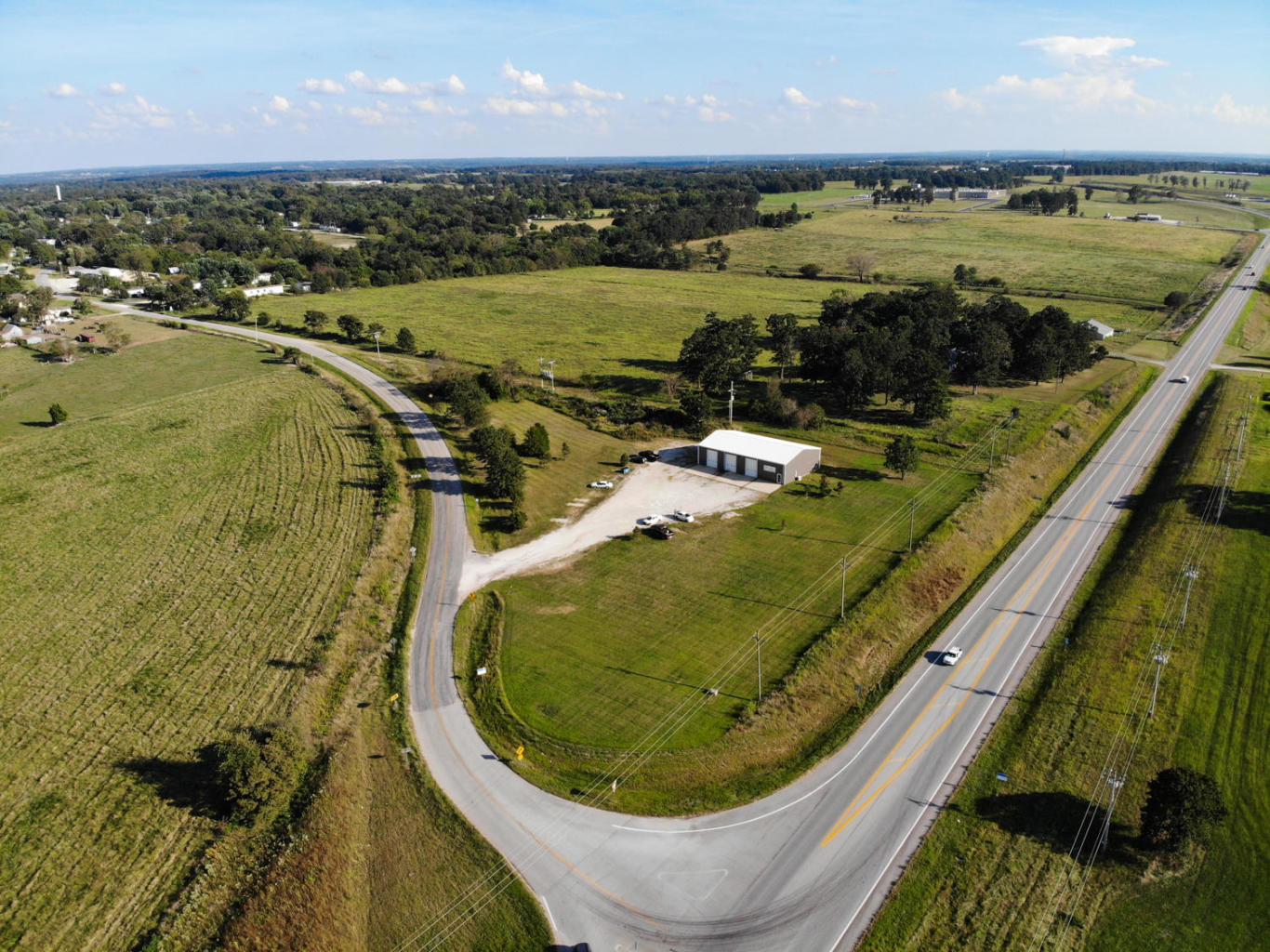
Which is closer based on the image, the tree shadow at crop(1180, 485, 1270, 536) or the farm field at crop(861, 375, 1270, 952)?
the farm field at crop(861, 375, 1270, 952)

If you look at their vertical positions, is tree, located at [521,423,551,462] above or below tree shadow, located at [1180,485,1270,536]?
above

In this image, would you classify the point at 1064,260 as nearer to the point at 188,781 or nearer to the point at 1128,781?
the point at 1128,781

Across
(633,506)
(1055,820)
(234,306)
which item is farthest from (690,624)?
(234,306)

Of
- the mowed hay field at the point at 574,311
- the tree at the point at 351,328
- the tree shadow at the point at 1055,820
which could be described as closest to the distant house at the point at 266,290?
the mowed hay field at the point at 574,311

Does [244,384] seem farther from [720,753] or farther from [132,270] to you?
[132,270]

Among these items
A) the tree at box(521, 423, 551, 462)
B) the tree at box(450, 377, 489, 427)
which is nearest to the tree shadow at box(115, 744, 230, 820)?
the tree at box(521, 423, 551, 462)

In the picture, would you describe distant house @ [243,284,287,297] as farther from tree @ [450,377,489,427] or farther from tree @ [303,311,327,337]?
tree @ [450,377,489,427]

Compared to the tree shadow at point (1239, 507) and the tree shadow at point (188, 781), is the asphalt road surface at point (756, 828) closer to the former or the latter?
the tree shadow at point (188, 781)
